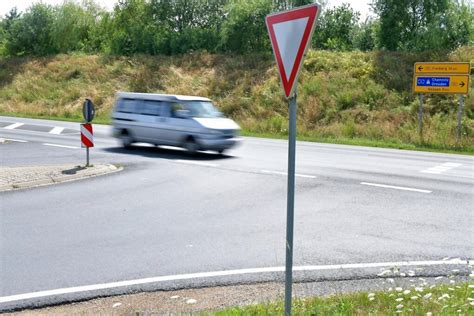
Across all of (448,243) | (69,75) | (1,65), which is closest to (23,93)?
(69,75)

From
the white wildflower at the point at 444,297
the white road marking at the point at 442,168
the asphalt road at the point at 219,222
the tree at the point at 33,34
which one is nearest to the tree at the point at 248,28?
the tree at the point at 33,34

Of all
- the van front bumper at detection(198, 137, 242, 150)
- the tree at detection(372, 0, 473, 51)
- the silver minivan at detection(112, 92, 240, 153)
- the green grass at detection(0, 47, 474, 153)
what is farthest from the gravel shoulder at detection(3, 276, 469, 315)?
the tree at detection(372, 0, 473, 51)

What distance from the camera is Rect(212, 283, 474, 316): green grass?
485 cm

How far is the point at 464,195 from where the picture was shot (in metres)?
11.6

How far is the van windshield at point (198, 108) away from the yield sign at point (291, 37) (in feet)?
43.8

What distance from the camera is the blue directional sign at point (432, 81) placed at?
80.3 ft

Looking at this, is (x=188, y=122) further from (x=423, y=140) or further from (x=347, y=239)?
(x=423, y=140)

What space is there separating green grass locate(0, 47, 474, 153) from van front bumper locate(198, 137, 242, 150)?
8.91 meters

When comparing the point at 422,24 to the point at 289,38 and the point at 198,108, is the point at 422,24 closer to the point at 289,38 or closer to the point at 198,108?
the point at 198,108

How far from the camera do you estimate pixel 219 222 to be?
8.88 metres

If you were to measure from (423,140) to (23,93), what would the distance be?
3474 cm

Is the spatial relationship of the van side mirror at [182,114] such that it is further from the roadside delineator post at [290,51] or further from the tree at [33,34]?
the tree at [33,34]

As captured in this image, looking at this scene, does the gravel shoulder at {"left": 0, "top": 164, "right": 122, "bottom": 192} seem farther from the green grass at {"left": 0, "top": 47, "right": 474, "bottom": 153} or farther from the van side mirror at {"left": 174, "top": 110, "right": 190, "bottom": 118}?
the green grass at {"left": 0, "top": 47, "right": 474, "bottom": 153}

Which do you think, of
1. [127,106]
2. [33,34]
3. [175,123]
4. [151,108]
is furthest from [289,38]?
[33,34]
